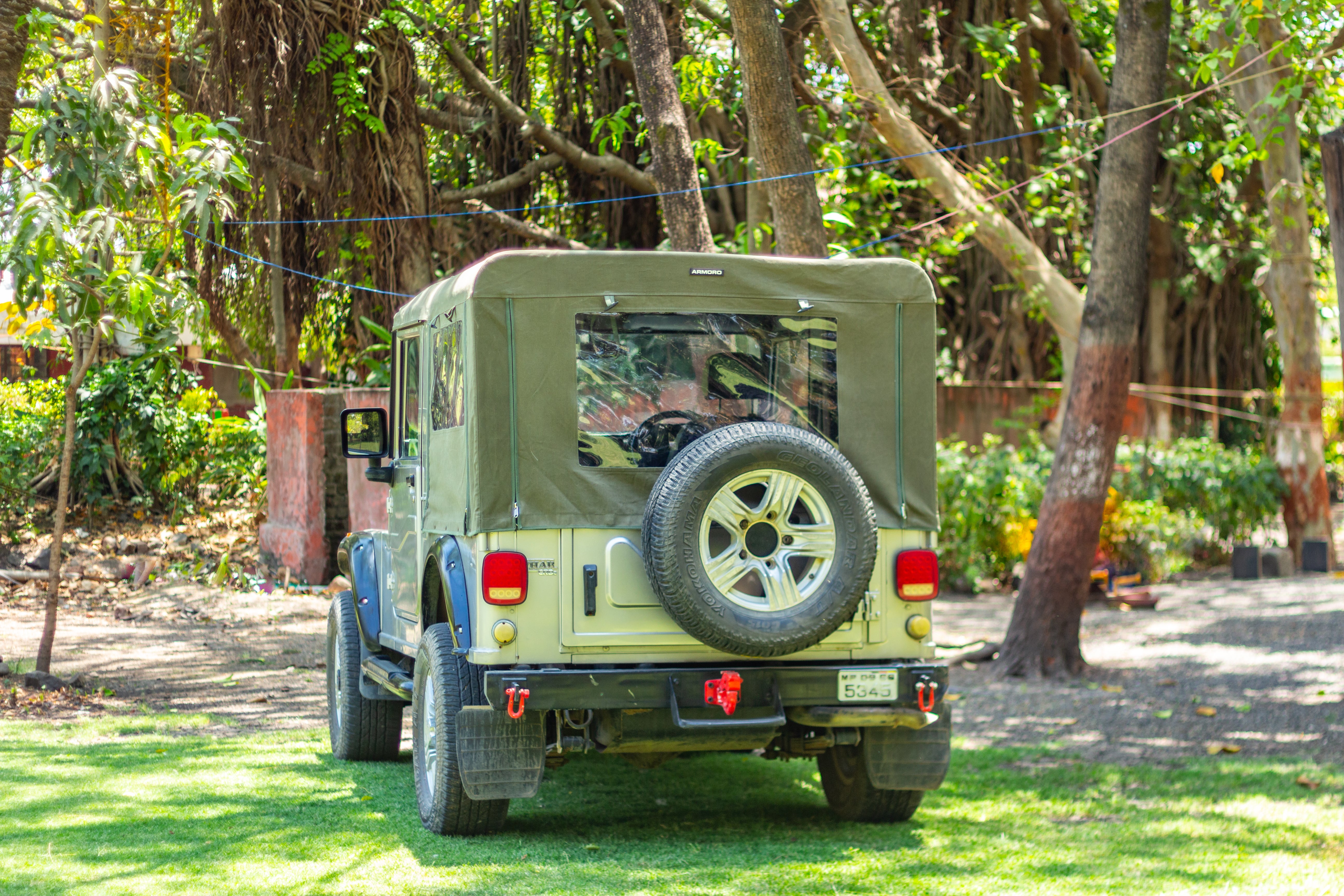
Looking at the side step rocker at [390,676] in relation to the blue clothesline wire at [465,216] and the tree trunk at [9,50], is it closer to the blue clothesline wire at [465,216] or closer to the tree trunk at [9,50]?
the tree trunk at [9,50]

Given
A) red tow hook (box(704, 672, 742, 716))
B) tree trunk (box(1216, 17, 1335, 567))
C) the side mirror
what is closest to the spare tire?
red tow hook (box(704, 672, 742, 716))

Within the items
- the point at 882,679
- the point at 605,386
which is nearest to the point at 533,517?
the point at 605,386

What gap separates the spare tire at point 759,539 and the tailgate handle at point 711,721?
29cm

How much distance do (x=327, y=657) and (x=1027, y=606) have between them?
16.3ft

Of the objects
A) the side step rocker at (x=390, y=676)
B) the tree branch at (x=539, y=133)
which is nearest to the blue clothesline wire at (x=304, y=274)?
the tree branch at (x=539, y=133)

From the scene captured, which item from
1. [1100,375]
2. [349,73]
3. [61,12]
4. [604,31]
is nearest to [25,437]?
[61,12]

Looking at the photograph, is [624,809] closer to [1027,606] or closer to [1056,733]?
[1056,733]

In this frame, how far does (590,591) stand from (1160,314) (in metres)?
15.6

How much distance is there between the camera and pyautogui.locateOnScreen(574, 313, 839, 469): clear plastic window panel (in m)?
5.40

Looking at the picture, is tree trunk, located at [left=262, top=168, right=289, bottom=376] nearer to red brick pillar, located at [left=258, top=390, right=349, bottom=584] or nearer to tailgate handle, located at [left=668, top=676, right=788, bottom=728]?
red brick pillar, located at [left=258, top=390, right=349, bottom=584]

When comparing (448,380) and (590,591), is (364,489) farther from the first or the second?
(590,591)

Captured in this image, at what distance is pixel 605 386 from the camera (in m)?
5.42

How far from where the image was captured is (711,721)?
5211mm

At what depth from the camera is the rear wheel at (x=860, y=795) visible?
5.98 m
